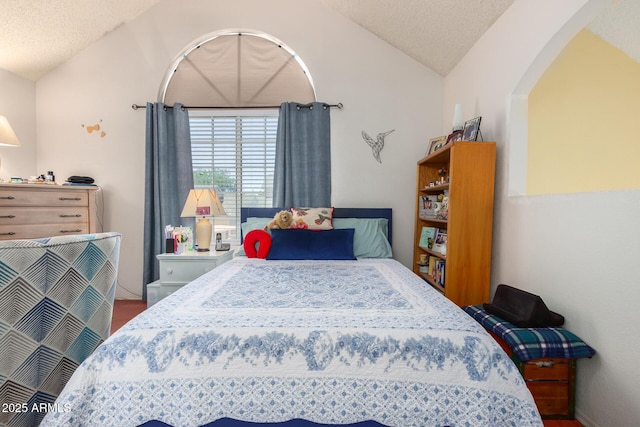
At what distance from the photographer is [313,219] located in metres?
2.78

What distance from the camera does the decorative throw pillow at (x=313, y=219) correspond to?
2.75 m

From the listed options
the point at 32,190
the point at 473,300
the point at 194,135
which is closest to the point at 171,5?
the point at 194,135

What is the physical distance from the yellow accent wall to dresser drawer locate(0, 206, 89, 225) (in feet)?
12.6

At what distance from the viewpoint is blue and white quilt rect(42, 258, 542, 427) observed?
1017 millimetres

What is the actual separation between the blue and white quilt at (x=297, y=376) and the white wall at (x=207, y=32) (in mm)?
2167

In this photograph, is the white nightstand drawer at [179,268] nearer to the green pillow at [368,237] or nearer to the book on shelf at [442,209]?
the green pillow at [368,237]

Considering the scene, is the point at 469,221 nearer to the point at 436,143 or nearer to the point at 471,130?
the point at 471,130

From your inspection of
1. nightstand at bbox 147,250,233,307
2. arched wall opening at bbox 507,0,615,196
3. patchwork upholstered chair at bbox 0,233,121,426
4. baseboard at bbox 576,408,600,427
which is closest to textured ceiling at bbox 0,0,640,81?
arched wall opening at bbox 507,0,615,196

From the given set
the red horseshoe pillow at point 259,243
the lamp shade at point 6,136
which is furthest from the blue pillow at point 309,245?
the lamp shade at point 6,136

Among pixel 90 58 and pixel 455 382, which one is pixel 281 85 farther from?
pixel 455 382

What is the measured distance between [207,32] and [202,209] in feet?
6.34

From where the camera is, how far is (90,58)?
3.24m

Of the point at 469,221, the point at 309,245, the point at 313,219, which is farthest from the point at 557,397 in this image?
the point at 313,219

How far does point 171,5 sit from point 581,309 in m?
4.25
